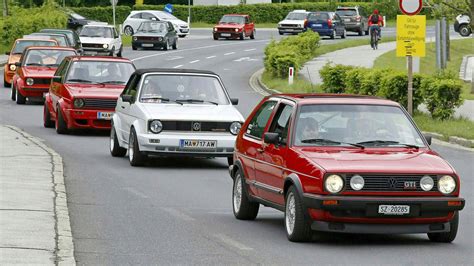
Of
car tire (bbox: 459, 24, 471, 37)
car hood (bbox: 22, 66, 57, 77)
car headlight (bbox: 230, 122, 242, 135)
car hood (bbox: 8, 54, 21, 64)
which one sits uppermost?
car headlight (bbox: 230, 122, 242, 135)

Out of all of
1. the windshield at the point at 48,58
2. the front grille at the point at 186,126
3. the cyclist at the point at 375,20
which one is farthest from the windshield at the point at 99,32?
the front grille at the point at 186,126

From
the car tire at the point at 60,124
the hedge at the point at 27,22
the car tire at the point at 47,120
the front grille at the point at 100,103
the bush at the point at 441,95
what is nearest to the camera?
the front grille at the point at 100,103

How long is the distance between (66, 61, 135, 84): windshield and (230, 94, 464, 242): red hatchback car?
13460mm

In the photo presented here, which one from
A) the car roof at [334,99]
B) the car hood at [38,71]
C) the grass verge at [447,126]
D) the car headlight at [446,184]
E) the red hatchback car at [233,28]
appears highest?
the car roof at [334,99]

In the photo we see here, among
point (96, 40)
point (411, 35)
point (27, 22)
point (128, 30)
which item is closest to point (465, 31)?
point (128, 30)

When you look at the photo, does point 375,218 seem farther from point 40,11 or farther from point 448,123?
point 40,11

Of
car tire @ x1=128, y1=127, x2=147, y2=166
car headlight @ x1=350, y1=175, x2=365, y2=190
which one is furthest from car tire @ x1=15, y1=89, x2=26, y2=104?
car headlight @ x1=350, y1=175, x2=365, y2=190

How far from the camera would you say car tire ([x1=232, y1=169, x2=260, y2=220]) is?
45.8ft

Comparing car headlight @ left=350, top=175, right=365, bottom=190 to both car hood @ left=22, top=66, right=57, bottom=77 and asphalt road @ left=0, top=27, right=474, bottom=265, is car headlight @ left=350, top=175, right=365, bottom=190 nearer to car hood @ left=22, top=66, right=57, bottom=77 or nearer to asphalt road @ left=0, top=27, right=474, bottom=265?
asphalt road @ left=0, top=27, right=474, bottom=265

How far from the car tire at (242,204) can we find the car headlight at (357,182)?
2.27 metres

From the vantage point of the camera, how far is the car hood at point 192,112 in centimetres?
2020

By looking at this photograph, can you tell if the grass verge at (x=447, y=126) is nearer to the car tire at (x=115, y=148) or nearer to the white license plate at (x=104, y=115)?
the white license plate at (x=104, y=115)

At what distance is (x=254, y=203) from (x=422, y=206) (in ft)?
8.86

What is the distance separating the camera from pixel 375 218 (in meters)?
11.7
